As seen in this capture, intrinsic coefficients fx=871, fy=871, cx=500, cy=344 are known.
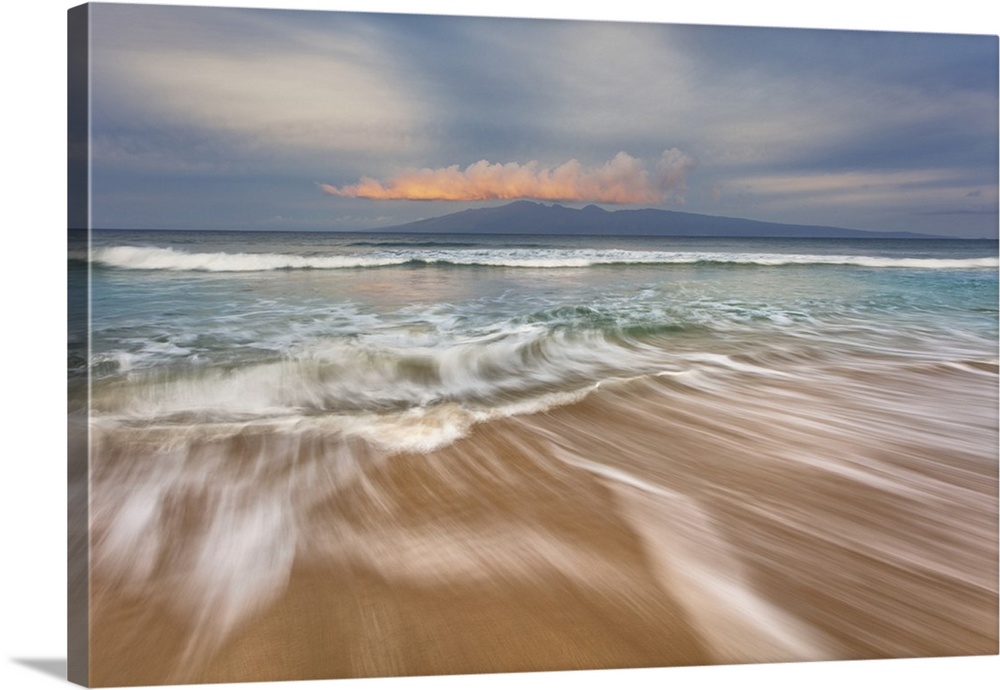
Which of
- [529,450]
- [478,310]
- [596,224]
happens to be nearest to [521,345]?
[478,310]

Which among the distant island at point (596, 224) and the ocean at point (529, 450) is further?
the distant island at point (596, 224)

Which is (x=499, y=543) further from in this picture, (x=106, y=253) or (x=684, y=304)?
(x=106, y=253)

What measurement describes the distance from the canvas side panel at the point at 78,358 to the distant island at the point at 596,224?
0.80 metres

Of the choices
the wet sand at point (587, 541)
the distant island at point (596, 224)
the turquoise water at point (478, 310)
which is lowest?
the wet sand at point (587, 541)

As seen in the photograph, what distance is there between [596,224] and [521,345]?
0.44 metres

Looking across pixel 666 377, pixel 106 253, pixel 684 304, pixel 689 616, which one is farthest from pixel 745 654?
pixel 106 253

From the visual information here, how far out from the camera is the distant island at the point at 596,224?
2.59m

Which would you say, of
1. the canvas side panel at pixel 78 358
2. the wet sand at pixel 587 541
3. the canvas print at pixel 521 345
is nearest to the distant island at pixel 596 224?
the canvas print at pixel 521 345

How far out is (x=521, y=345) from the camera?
8.61 ft

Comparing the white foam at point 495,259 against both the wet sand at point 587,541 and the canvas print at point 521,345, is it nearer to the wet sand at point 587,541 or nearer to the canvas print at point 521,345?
the canvas print at point 521,345

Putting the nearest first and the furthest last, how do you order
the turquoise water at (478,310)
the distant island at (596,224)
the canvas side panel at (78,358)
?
the canvas side panel at (78,358)
the turquoise water at (478,310)
the distant island at (596,224)

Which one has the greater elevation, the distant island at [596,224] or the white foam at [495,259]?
the distant island at [596,224]

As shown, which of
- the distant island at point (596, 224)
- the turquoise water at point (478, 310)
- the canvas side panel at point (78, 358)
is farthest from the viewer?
the distant island at point (596, 224)

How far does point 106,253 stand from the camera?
2.26 metres
